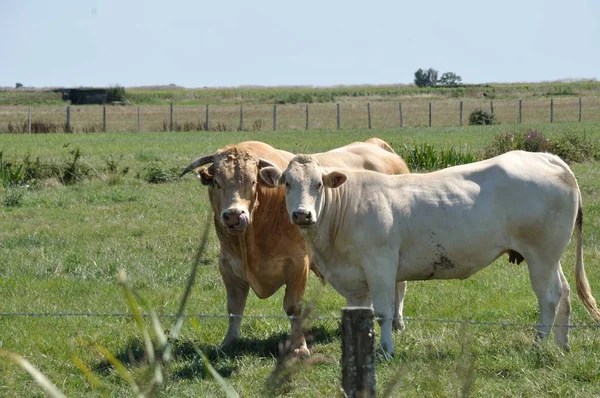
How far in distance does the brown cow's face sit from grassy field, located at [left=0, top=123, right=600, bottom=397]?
104cm

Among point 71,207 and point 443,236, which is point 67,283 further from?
point 71,207

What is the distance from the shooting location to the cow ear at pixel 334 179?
7.75 meters

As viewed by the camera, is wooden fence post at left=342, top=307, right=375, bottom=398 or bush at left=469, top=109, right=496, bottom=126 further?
bush at left=469, top=109, right=496, bottom=126

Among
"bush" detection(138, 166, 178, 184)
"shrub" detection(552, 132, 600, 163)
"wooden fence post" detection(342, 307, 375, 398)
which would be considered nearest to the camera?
"wooden fence post" detection(342, 307, 375, 398)

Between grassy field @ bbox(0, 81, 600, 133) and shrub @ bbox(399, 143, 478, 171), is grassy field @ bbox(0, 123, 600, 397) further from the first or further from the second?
grassy field @ bbox(0, 81, 600, 133)

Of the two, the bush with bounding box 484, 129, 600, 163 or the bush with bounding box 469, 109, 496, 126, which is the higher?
the bush with bounding box 469, 109, 496, 126

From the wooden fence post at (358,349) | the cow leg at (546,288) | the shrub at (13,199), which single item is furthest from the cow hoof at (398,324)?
A: the shrub at (13,199)

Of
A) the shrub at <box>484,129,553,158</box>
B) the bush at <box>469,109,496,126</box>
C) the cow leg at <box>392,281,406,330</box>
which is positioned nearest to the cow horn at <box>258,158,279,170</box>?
the cow leg at <box>392,281,406,330</box>

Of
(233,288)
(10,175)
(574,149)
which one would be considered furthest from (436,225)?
(574,149)

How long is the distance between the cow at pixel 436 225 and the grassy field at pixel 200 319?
23 centimetres

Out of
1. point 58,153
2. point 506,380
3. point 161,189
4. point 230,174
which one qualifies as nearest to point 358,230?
point 230,174

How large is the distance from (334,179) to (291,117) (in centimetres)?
5262

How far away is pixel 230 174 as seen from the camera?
7980 mm

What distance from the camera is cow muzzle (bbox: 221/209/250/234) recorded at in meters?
7.64
